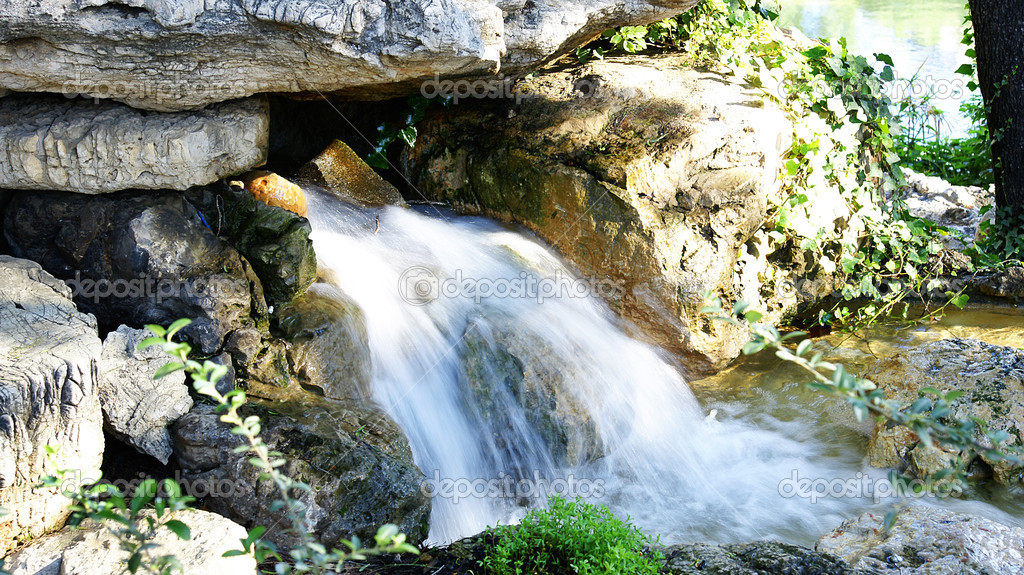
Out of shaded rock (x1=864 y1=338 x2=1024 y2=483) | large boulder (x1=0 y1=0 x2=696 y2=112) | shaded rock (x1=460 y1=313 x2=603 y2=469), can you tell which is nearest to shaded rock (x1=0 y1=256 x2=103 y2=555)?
Result: large boulder (x1=0 y1=0 x2=696 y2=112)

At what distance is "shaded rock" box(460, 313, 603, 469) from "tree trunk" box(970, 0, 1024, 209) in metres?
3.81

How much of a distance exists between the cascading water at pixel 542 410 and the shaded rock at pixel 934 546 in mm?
671

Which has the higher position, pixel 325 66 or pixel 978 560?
pixel 325 66

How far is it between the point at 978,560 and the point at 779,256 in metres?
2.86

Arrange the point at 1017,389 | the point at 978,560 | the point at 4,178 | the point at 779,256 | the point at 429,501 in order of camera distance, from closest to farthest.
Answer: the point at 978,560
the point at 429,501
the point at 4,178
the point at 1017,389
the point at 779,256

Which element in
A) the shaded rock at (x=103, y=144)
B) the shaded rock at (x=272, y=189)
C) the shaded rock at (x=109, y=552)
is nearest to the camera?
the shaded rock at (x=109, y=552)

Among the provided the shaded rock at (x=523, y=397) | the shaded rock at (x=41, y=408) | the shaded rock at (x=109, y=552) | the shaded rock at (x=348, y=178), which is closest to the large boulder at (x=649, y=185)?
the shaded rock at (x=348, y=178)

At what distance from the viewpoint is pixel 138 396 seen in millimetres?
3410

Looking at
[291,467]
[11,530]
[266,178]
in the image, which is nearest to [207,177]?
[266,178]

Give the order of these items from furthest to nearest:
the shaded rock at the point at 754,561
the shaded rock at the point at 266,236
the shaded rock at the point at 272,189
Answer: the shaded rock at the point at 272,189 < the shaded rock at the point at 266,236 < the shaded rock at the point at 754,561

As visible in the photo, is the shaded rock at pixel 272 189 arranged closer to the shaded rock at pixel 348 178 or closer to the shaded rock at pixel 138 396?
the shaded rock at pixel 348 178

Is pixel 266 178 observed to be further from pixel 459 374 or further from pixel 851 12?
pixel 851 12

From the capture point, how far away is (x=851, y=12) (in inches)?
526

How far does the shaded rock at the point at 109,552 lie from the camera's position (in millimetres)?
2656
